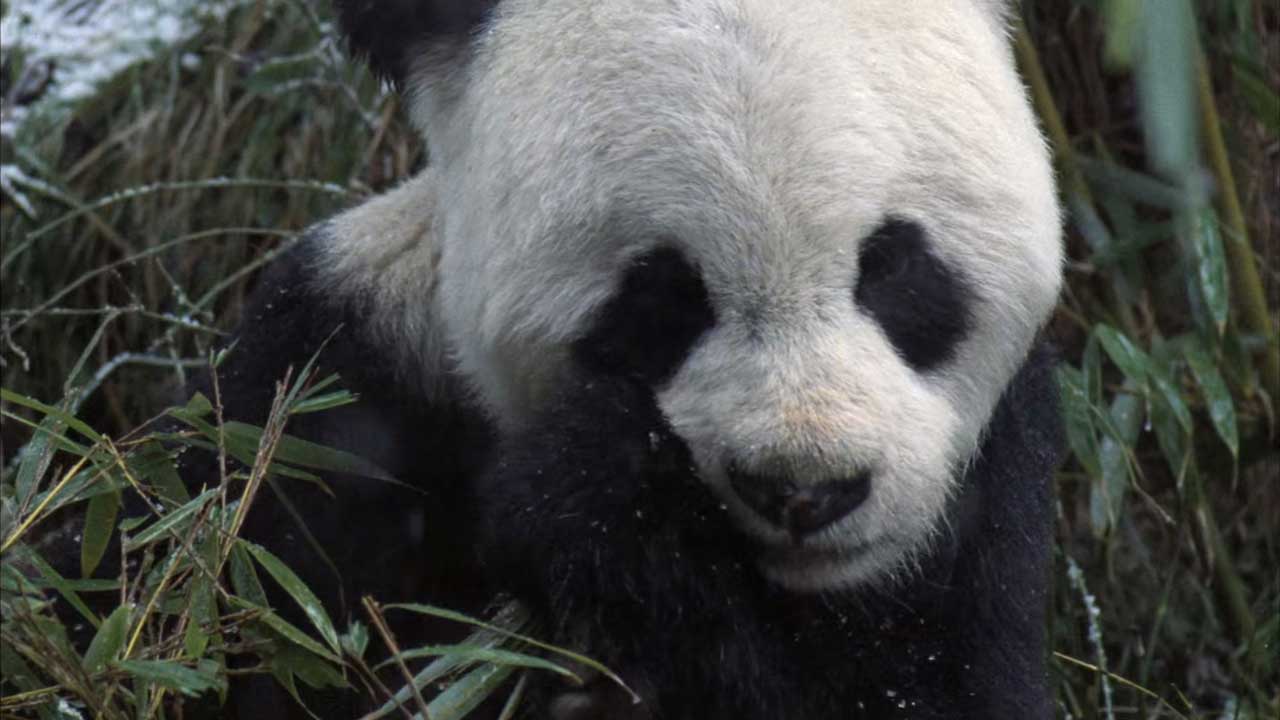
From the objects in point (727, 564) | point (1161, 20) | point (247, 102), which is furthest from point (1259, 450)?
point (1161, 20)

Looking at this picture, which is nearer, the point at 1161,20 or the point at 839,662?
the point at 1161,20

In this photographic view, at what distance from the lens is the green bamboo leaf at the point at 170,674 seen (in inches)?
64.7

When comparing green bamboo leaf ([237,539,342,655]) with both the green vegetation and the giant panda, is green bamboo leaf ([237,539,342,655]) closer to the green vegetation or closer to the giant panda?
the giant panda

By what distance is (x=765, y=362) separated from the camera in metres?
1.63

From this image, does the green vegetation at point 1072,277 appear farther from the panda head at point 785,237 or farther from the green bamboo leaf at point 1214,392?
the panda head at point 785,237

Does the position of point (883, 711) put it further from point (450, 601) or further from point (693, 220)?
point (450, 601)

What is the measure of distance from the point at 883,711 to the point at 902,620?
98 mm

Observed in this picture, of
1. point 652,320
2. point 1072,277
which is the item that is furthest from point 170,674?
point 1072,277

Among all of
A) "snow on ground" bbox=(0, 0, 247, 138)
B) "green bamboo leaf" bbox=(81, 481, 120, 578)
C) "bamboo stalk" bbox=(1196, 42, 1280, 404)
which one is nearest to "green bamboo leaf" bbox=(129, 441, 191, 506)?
"green bamboo leaf" bbox=(81, 481, 120, 578)

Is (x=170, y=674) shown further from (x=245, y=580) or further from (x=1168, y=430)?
(x=1168, y=430)

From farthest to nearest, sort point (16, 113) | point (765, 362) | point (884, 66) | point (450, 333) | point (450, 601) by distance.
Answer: point (16, 113) < point (450, 601) < point (450, 333) < point (884, 66) < point (765, 362)

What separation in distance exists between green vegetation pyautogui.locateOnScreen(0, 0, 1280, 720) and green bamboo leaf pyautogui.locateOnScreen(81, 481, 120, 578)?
251 mm

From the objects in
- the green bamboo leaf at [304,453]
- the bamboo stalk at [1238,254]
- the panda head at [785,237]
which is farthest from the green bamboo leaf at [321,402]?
A: the bamboo stalk at [1238,254]

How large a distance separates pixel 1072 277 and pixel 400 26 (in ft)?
6.39
